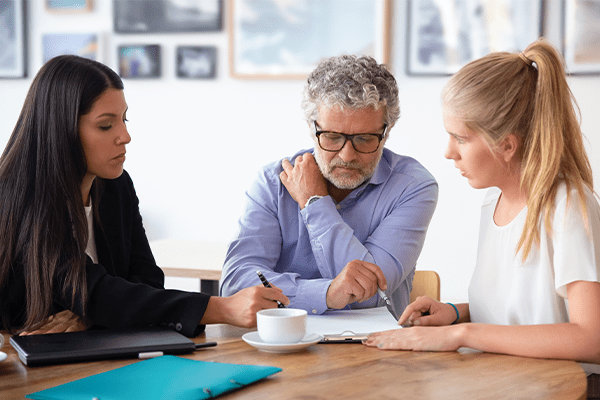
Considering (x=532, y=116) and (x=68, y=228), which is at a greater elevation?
(x=532, y=116)

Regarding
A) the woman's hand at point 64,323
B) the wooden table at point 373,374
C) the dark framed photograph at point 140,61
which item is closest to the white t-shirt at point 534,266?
the wooden table at point 373,374

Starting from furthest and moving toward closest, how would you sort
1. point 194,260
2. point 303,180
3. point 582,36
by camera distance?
point 582,36 → point 194,260 → point 303,180

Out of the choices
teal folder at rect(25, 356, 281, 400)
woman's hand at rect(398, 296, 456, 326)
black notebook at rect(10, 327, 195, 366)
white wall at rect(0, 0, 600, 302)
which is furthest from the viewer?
white wall at rect(0, 0, 600, 302)

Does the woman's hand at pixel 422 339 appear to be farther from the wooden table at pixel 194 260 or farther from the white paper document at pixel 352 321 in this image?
the wooden table at pixel 194 260

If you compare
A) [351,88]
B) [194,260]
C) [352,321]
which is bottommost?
[194,260]

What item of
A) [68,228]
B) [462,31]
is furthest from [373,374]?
[462,31]

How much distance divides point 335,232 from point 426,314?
1.21 feet

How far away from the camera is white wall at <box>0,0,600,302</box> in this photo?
3254 millimetres

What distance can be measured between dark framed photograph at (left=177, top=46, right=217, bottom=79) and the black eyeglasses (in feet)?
6.34

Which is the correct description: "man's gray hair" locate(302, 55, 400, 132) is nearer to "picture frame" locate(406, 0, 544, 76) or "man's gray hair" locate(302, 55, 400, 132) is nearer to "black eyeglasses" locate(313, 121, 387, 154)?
"black eyeglasses" locate(313, 121, 387, 154)

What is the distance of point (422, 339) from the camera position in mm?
1177

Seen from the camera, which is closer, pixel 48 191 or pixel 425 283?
pixel 48 191

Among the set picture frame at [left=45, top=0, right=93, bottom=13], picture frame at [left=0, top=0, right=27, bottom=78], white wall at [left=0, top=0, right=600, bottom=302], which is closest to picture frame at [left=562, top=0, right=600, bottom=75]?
white wall at [left=0, top=0, right=600, bottom=302]

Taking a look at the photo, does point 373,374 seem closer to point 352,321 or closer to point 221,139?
point 352,321
